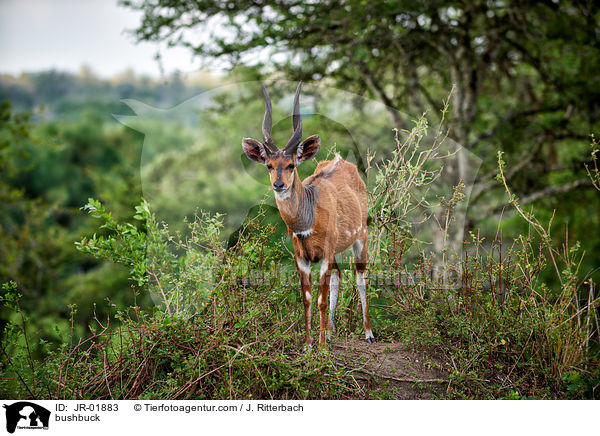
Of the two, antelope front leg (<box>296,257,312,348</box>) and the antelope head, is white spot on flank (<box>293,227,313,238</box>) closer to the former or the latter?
antelope front leg (<box>296,257,312,348</box>)

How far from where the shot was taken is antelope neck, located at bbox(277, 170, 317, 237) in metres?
2.94

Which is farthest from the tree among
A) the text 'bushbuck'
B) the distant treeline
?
the text 'bushbuck'

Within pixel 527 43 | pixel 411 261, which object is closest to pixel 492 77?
pixel 527 43

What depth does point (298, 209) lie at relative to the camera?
9.80 feet

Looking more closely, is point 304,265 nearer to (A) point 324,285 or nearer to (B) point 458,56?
(A) point 324,285

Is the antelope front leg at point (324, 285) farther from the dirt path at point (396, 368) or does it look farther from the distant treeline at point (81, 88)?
the distant treeline at point (81, 88)

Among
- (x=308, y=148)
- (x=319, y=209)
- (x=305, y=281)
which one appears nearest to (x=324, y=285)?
(x=305, y=281)

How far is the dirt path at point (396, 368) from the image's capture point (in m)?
3.11

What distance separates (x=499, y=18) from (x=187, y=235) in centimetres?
496

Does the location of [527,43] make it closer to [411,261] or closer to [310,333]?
[411,261]

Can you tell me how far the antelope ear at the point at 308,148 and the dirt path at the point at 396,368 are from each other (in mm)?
1231

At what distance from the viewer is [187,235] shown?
11.6 feet
